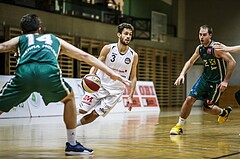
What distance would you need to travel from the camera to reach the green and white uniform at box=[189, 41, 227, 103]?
328 inches

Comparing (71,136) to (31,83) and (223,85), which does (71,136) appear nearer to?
(31,83)

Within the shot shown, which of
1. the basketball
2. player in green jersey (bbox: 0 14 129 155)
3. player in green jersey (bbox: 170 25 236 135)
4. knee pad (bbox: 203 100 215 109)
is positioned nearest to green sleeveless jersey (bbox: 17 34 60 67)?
player in green jersey (bbox: 0 14 129 155)

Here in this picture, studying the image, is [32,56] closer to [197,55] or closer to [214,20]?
[197,55]

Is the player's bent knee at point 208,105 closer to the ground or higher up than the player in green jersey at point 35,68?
closer to the ground

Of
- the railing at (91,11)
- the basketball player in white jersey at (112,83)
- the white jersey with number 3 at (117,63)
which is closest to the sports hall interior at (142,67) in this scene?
the railing at (91,11)

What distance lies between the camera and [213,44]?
832 centimetres

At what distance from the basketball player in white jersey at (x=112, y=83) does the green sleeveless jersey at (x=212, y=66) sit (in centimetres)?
129

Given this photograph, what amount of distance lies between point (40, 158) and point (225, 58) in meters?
4.24

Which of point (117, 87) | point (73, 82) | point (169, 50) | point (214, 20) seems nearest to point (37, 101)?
point (73, 82)

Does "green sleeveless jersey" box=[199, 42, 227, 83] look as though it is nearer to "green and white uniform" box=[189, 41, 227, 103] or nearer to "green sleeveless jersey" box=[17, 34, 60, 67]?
"green and white uniform" box=[189, 41, 227, 103]

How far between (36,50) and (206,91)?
→ 14.1ft

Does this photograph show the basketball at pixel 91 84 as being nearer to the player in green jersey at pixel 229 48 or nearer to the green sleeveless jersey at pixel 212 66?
the player in green jersey at pixel 229 48

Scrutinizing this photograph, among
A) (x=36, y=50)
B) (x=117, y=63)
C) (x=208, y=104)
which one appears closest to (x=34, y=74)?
Result: (x=36, y=50)

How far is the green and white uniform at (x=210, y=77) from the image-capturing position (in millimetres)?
8344
